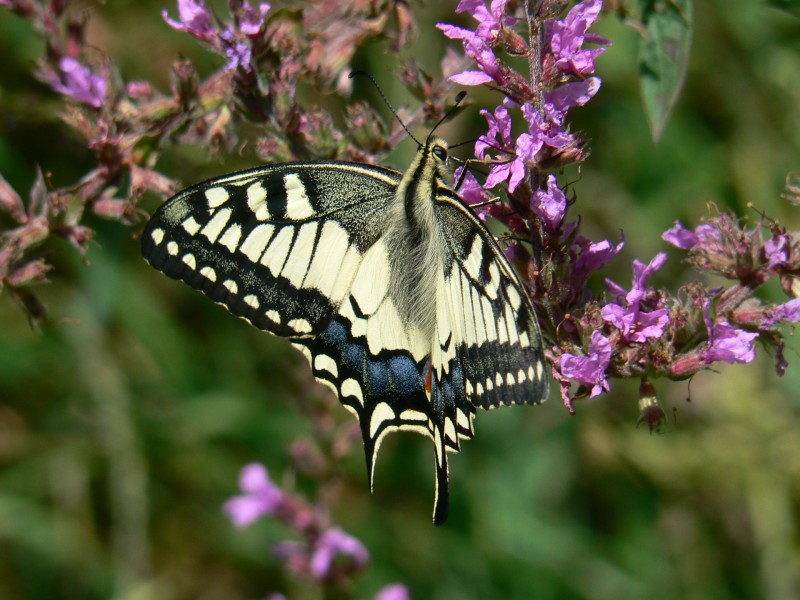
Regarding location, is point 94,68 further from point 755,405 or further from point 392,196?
point 755,405

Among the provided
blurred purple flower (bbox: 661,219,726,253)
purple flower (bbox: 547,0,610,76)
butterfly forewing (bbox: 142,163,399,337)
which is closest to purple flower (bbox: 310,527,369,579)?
butterfly forewing (bbox: 142,163,399,337)

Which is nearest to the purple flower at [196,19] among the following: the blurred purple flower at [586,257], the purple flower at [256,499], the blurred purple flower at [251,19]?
the blurred purple flower at [251,19]

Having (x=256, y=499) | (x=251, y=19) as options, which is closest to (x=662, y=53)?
(x=251, y=19)

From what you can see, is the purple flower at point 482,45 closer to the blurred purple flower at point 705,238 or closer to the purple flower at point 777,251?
the blurred purple flower at point 705,238

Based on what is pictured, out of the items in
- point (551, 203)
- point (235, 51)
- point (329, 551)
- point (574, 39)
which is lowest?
point (329, 551)

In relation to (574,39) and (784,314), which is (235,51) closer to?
(574,39)

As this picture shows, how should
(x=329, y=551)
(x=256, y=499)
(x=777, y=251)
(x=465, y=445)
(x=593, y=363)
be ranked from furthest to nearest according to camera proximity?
(x=465, y=445) → (x=256, y=499) → (x=329, y=551) → (x=777, y=251) → (x=593, y=363)

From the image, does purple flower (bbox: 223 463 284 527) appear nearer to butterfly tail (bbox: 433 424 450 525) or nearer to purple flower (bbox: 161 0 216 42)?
butterfly tail (bbox: 433 424 450 525)
